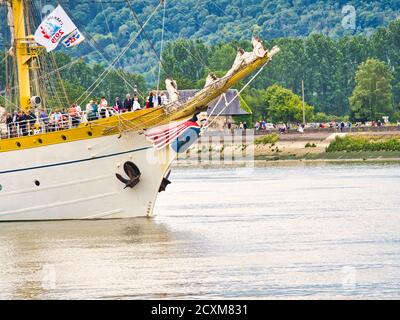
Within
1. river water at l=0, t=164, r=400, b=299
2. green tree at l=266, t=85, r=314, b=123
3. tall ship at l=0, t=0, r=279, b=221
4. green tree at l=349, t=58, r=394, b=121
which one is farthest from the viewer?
green tree at l=266, t=85, r=314, b=123

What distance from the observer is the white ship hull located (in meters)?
43.7

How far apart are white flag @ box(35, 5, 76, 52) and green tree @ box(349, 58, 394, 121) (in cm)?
8693

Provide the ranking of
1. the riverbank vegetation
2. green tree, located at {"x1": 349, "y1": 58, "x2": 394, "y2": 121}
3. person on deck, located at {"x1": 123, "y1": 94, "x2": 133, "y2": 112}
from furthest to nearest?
1. green tree, located at {"x1": 349, "y1": 58, "x2": 394, "y2": 121}
2. the riverbank vegetation
3. person on deck, located at {"x1": 123, "y1": 94, "x2": 133, "y2": 112}

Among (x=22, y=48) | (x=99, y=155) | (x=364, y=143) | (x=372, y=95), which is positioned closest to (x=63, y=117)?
(x=99, y=155)

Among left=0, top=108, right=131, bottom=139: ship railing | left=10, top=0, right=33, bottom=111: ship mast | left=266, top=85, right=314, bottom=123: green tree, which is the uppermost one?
left=10, top=0, right=33, bottom=111: ship mast

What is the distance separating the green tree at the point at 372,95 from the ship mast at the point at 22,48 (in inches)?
3355

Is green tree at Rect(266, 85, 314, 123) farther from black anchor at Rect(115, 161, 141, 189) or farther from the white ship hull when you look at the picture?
black anchor at Rect(115, 161, 141, 189)

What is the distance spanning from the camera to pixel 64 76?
160125 millimetres

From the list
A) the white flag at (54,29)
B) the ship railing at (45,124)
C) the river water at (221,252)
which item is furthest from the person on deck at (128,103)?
the river water at (221,252)

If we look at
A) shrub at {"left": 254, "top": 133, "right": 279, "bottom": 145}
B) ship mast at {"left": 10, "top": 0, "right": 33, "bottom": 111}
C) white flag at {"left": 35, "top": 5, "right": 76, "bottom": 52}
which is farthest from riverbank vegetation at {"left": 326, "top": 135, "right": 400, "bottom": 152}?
white flag at {"left": 35, "top": 5, "right": 76, "bottom": 52}

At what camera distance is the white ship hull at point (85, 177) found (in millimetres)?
43688

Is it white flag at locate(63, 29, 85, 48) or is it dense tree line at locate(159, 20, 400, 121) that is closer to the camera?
white flag at locate(63, 29, 85, 48)

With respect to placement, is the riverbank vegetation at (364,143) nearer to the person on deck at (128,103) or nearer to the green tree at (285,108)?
the green tree at (285,108)
